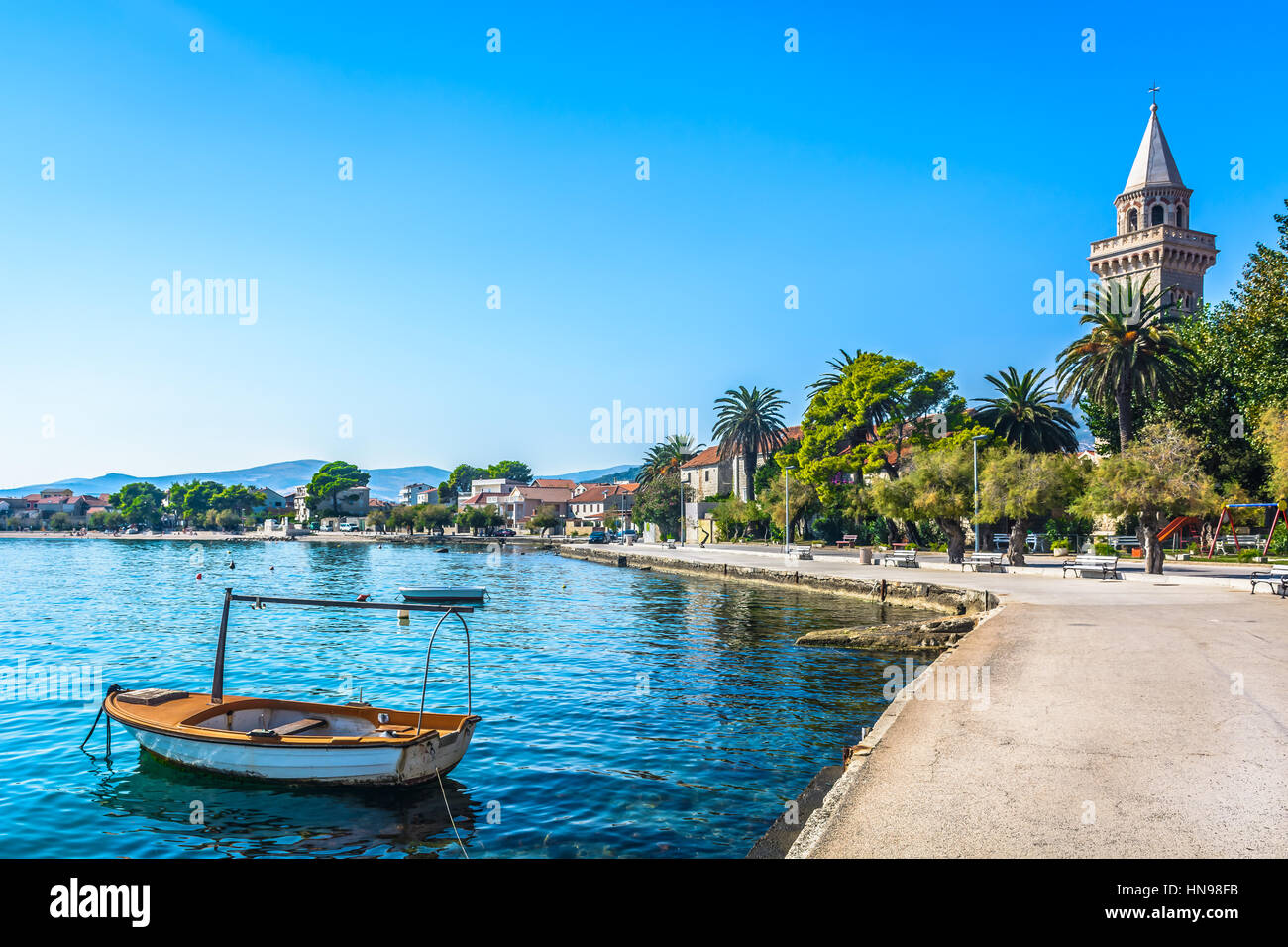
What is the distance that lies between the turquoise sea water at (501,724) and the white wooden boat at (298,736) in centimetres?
37

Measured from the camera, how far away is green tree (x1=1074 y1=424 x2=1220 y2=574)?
32.4 m

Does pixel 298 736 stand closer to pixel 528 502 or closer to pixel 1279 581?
pixel 1279 581

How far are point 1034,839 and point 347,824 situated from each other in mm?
8660

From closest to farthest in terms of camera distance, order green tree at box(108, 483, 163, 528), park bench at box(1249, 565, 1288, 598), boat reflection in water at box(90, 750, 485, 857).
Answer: boat reflection in water at box(90, 750, 485, 857) → park bench at box(1249, 565, 1288, 598) → green tree at box(108, 483, 163, 528)

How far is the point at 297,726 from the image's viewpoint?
1337cm

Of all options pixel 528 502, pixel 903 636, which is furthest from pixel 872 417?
pixel 528 502

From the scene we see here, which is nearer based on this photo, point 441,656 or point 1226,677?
point 1226,677

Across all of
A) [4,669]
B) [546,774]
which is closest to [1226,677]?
[546,774]

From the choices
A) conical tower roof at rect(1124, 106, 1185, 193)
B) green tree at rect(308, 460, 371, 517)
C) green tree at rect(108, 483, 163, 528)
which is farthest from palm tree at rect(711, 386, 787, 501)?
green tree at rect(108, 483, 163, 528)

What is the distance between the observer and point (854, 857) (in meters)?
6.77

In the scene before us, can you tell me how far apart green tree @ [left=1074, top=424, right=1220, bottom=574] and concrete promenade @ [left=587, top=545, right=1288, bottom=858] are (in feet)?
51.2

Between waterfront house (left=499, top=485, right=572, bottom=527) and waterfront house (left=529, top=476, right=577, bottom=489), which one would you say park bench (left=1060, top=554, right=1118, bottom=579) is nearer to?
waterfront house (left=499, top=485, right=572, bottom=527)
